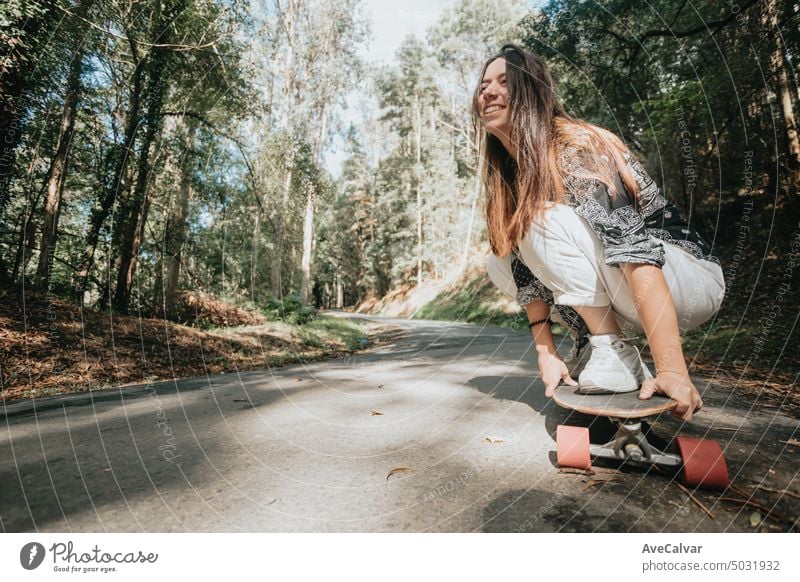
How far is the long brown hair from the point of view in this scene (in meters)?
1.25

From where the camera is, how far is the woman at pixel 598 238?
1.10m

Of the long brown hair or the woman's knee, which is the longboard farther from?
the woman's knee

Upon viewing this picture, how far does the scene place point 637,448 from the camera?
3.31 feet

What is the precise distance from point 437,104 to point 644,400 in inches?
624

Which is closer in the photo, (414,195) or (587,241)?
(587,241)

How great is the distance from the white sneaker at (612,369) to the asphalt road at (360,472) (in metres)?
0.23

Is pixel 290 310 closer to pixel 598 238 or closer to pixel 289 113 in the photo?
pixel 289 113

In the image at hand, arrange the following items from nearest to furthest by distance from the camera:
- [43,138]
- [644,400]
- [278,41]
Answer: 1. [644,400]
2. [43,138]
3. [278,41]

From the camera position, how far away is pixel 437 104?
14891 millimetres

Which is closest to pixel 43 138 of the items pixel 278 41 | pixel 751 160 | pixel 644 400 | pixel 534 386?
pixel 278 41

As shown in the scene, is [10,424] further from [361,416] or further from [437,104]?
[437,104]

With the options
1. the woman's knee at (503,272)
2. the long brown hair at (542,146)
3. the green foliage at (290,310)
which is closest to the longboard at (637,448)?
the long brown hair at (542,146)
